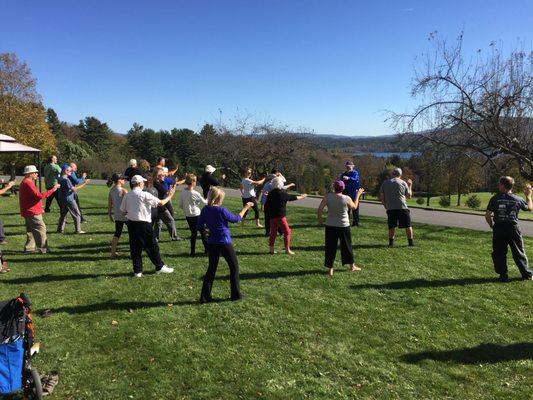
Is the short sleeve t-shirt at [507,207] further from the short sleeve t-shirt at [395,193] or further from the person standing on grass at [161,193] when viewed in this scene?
the person standing on grass at [161,193]

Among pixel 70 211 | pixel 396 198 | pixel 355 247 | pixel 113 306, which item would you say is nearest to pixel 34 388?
pixel 113 306

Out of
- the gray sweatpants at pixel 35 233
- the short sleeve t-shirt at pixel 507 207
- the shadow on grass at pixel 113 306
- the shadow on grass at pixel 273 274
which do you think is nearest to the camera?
the shadow on grass at pixel 113 306

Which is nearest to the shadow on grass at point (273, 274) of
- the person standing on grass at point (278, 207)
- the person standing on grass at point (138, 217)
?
the person standing on grass at point (278, 207)

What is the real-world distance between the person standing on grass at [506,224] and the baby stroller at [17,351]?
23.3ft

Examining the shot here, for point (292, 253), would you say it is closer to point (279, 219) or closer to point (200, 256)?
point (279, 219)

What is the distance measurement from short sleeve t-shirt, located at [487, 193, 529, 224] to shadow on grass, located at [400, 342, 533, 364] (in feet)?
9.36

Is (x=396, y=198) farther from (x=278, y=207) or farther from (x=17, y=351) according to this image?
(x=17, y=351)

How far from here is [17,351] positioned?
3469 millimetres

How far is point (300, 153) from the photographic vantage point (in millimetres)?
29938

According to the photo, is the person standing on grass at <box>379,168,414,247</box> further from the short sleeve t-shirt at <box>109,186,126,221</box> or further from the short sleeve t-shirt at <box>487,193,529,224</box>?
the short sleeve t-shirt at <box>109,186,126,221</box>

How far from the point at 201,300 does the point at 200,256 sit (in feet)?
8.62

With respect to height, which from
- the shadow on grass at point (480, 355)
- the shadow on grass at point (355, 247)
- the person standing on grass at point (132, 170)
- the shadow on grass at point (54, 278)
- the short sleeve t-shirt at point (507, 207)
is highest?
the person standing on grass at point (132, 170)

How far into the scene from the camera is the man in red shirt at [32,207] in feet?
26.2

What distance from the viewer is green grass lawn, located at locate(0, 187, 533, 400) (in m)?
3.96
